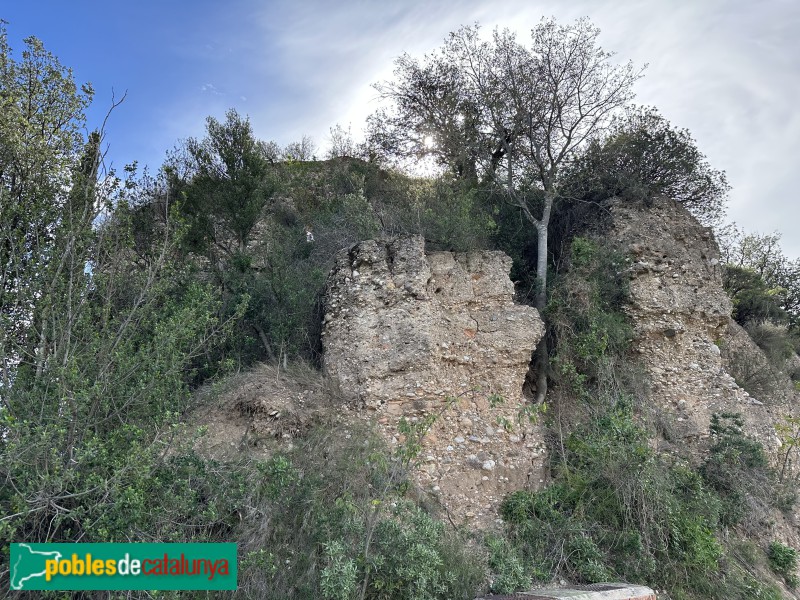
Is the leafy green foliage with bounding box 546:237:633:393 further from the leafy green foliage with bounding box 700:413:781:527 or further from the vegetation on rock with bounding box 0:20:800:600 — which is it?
the leafy green foliage with bounding box 700:413:781:527

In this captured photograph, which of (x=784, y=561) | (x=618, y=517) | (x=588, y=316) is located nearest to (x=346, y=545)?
(x=618, y=517)

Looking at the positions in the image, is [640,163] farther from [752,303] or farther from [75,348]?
[75,348]

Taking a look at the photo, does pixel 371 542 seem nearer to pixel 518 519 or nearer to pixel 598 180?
pixel 518 519

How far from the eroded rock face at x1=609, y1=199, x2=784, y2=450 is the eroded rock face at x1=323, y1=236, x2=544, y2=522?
2519mm

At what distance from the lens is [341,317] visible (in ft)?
27.8

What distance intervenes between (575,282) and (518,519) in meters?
4.58

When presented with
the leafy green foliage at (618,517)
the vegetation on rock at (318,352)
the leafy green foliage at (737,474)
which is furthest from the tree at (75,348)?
the leafy green foliage at (737,474)

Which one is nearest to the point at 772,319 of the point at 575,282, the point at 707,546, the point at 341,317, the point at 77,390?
the point at 575,282

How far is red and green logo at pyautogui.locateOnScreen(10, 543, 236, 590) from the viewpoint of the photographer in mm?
4605

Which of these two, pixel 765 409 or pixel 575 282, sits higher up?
pixel 575 282

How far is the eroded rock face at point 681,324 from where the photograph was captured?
9.65m

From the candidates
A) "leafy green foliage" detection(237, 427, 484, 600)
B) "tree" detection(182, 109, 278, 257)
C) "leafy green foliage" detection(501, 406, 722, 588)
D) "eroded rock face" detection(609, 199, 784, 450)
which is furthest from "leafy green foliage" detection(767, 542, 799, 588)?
"tree" detection(182, 109, 278, 257)

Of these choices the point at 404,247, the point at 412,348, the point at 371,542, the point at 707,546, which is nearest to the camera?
the point at 371,542

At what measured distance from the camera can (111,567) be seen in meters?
4.71
